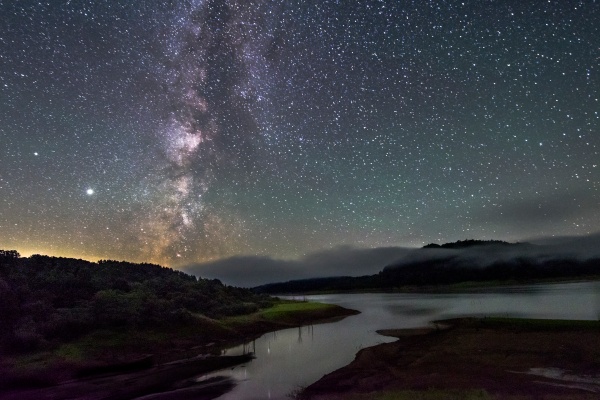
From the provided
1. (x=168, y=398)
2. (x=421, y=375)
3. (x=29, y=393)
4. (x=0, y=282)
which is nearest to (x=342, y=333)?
(x=421, y=375)

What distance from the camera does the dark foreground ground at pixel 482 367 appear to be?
22.6m

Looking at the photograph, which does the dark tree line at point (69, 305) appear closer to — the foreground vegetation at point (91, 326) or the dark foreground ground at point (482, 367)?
the foreground vegetation at point (91, 326)

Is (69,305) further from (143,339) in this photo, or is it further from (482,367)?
(482,367)

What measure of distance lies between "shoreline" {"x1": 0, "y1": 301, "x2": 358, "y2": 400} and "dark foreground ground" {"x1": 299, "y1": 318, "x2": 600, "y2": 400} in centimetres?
1120

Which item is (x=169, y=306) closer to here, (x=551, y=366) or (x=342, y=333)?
(x=342, y=333)

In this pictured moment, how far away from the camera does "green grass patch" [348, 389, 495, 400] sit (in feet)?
67.7

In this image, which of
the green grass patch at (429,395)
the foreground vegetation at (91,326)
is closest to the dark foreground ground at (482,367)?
the green grass patch at (429,395)

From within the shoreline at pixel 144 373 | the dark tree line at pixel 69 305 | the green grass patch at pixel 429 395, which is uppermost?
the dark tree line at pixel 69 305

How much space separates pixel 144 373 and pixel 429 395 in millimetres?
27918

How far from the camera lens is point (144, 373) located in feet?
118

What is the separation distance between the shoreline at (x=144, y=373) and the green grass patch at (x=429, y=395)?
39.0 ft

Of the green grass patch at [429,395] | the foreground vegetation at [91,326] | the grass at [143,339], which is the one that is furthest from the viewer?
the grass at [143,339]

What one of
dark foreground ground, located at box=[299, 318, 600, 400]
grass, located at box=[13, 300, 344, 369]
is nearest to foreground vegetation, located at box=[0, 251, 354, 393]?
grass, located at box=[13, 300, 344, 369]

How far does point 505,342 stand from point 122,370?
4033 centimetres
